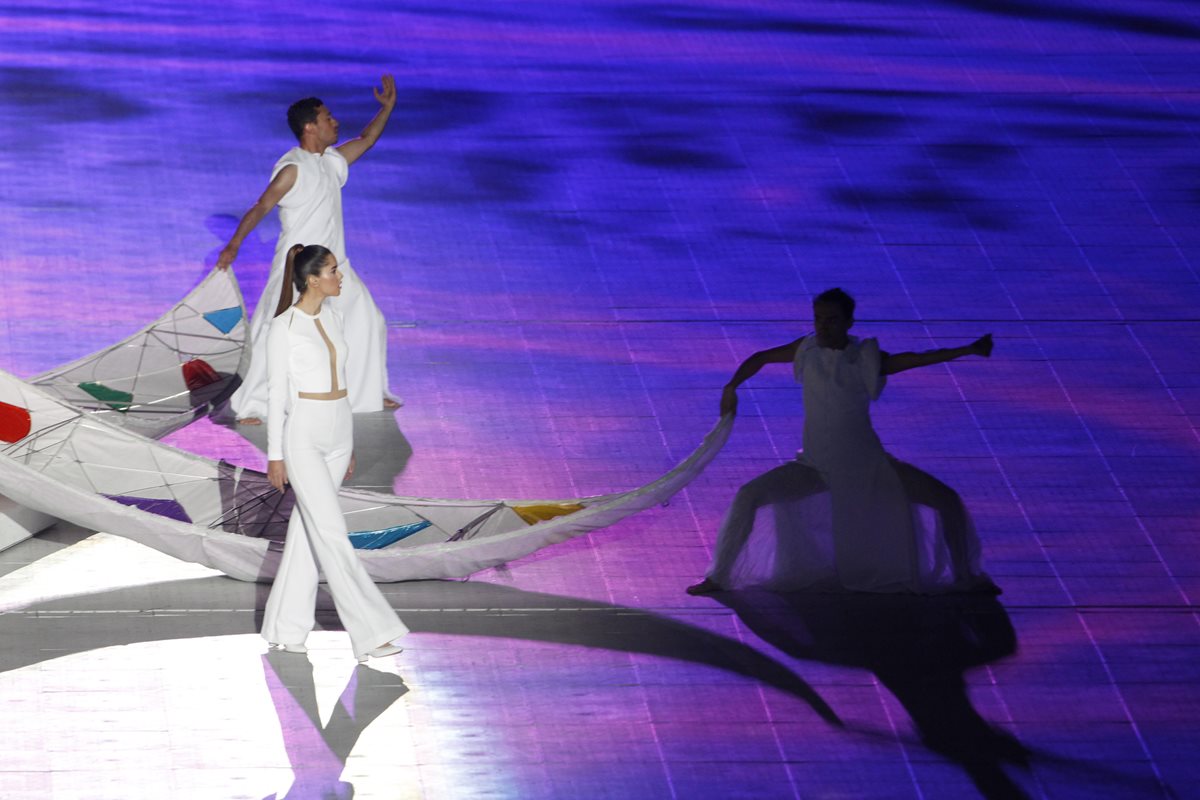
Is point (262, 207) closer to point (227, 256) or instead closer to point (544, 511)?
point (227, 256)

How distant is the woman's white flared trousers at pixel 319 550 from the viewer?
17.1 feet

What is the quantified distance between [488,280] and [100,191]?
2.48 metres

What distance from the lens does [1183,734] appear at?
16.6 feet

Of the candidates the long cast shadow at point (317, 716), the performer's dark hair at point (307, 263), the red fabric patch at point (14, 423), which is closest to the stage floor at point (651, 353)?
the long cast shadow at point (317, 716)

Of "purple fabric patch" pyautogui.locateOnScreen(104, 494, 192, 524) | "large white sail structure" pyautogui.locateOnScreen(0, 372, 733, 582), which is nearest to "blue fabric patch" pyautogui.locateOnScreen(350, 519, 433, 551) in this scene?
"large white sail structure" pyautogui.locateOnScreen(0, 372, 733, 582)

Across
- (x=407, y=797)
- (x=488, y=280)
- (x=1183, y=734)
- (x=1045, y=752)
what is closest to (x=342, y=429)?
(x=407, y=797)

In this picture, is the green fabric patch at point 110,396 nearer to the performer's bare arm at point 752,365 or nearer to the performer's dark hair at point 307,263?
the performer's dark hair at point 307,263

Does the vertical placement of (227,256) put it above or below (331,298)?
above

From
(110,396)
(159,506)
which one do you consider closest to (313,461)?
(159,506)

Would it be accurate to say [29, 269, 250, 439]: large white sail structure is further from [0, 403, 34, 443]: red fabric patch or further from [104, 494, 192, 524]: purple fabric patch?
[104, 494, 192, 524]: purple fabric patch

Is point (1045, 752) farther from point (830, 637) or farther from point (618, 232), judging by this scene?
point (618, 232)

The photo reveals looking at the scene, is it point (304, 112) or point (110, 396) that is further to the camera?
point (110, 396)

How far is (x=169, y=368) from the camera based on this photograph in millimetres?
7887

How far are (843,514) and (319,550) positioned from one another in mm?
1723
